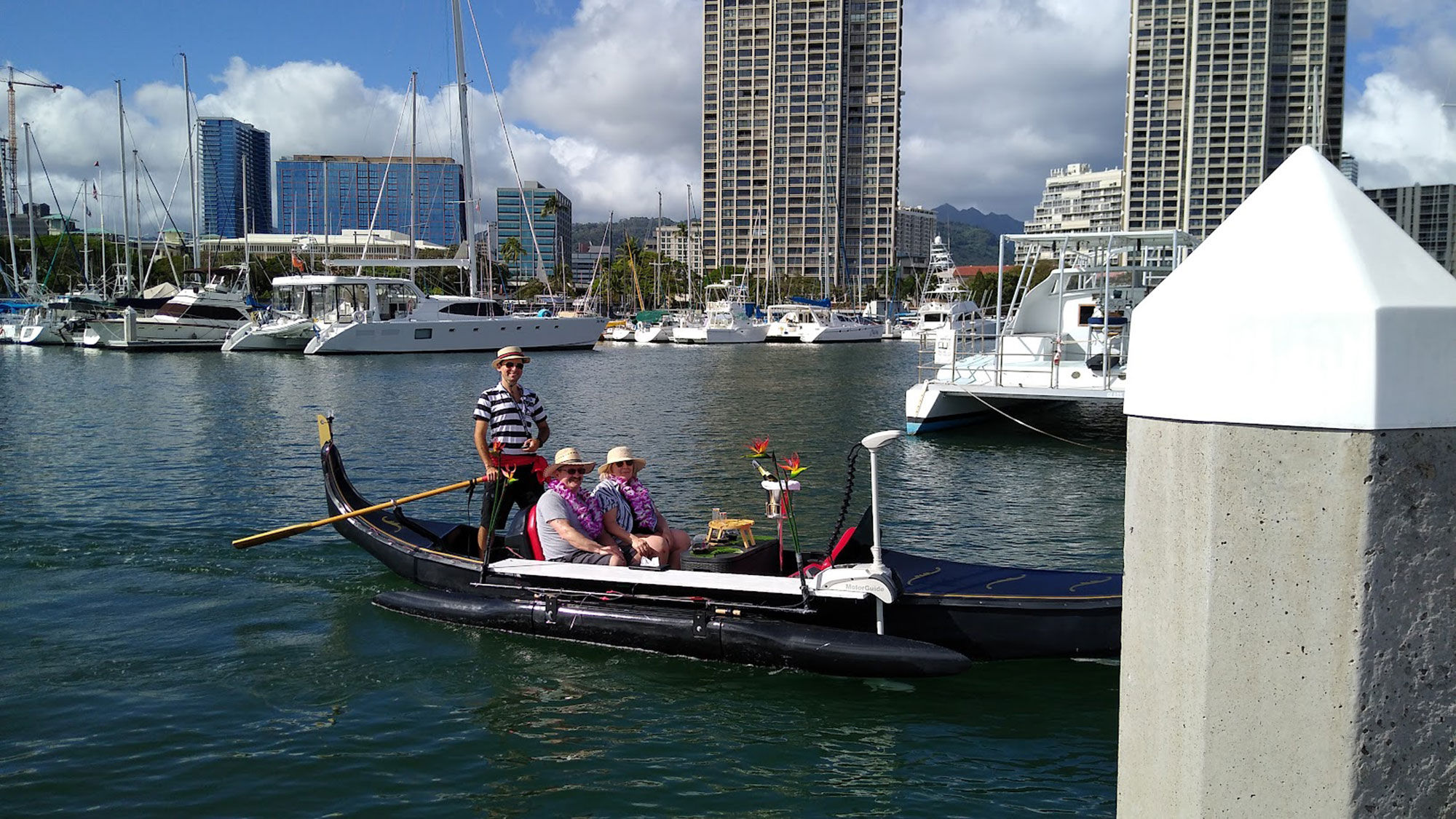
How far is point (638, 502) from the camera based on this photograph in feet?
33.2

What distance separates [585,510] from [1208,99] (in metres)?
149

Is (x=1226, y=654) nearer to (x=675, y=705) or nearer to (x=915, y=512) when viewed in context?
(x=675, y=705)

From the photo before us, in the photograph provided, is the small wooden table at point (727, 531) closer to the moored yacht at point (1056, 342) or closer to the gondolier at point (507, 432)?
the gondolier at point (507, 432)

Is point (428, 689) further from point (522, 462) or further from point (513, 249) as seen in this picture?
point (513, 249)

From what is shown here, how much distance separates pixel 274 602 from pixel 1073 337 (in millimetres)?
20869

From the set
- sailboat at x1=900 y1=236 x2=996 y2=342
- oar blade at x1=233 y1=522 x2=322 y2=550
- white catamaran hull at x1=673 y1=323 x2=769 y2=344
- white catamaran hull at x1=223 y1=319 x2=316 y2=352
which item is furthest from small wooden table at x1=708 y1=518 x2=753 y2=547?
white catamaran hull at x1=673 y1=323 x2=769 y2=344

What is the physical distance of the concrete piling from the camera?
7.67ft

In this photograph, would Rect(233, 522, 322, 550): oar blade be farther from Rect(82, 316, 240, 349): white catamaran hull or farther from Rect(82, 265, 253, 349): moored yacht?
Rect(82, 316, 240, 349): white catamaran hull

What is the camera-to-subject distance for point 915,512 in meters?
16.6

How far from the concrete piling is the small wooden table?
7.79 m

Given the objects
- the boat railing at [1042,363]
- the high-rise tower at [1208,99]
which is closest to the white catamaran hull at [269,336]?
the boat railing at [1042,363]

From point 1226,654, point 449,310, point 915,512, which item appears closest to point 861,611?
point 1226,654

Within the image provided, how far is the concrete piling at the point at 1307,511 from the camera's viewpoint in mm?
2338

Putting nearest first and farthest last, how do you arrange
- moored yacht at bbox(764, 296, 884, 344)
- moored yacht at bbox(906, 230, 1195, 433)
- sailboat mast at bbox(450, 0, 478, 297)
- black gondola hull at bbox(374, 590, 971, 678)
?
1. black gondola hull at bbox(374, 590, 971, 678)
2. moored yacht at bbox(906, 230, 1195, 433)
3. sailboat mast at bbox(450, 0, 478, 297)
4. moored yacht at bbox(764, 296, 884, 344)
